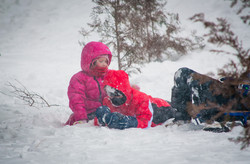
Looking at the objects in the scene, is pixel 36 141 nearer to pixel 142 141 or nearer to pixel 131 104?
pixel 142 141

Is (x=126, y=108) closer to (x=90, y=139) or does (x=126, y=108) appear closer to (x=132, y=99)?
(x=132, y=99)

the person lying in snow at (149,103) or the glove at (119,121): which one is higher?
the person lying in snow at (149,103)

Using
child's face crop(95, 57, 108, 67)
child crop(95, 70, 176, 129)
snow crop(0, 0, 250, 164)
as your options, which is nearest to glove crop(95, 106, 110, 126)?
child crop(95, 70, 176, 129)

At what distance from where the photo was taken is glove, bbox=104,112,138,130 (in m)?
2.72

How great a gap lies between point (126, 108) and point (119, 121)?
0.37 metres

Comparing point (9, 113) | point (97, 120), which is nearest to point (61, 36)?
point (9, 113)

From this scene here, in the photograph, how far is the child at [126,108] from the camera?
277 centimetres

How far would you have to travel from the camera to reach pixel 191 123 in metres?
2.68

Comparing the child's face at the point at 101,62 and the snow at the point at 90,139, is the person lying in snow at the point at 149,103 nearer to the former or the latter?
the snow at the point at 90,139

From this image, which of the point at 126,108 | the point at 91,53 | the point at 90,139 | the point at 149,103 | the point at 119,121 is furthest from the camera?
the point at 91,53

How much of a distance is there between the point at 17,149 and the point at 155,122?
6.25 ft

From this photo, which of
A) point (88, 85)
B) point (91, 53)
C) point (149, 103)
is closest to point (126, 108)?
point (149, 103)

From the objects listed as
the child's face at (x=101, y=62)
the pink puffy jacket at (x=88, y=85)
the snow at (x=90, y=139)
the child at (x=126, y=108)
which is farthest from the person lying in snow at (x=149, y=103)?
the child's face at (x=101, y=62)

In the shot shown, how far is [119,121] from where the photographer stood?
273 centimetres
